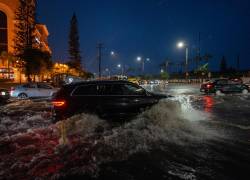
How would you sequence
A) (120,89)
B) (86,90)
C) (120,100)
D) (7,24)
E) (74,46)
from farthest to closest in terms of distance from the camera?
1. (74,46)
2. (7,24)
3. (120,89)
4. (120,100)
5. (86,90)

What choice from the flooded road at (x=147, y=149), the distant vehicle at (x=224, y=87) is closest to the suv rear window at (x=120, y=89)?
the flooded road at (x=147, y=149)

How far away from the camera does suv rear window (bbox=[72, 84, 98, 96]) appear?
10.2 meters

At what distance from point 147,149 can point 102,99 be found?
3.53 metres

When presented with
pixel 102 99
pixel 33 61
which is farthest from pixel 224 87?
pixel 33 61

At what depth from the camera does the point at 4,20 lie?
7206 centimetres

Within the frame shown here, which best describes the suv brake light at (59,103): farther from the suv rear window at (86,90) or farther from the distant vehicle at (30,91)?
the distant vehicle at (30,91)

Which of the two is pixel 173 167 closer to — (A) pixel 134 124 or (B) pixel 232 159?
(B) pixel 232 159

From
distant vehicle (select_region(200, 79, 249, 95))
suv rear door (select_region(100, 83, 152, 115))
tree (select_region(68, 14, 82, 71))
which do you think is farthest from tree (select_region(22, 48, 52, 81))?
tree (select_region(68, 14, 82, 71))

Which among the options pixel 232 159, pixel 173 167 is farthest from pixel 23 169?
pixel 232 159

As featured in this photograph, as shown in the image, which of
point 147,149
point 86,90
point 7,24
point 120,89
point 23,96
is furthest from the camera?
point 7,24

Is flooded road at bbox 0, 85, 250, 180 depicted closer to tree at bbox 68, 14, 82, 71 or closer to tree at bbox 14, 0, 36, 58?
tree at bbox 14, 0, 36, 58

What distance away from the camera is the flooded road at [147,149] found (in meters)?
5.76

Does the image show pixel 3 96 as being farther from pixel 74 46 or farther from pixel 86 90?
pixel 74 46

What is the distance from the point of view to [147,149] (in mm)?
7328
